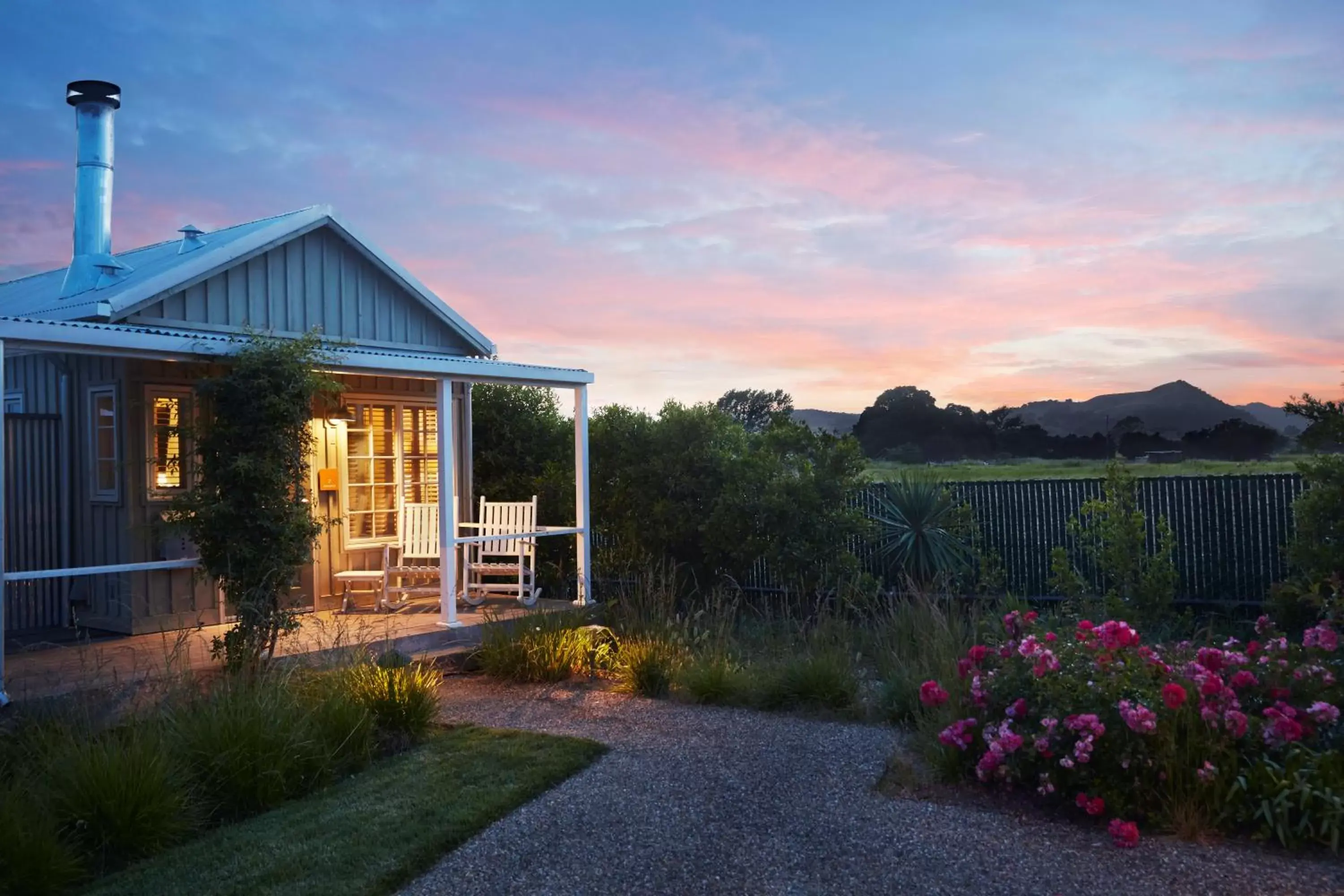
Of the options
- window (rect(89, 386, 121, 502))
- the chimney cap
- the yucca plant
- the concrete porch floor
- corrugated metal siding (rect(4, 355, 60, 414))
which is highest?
the chimney cap

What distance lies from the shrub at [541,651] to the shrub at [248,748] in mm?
2314

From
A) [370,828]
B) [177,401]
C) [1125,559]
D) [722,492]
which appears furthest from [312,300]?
[1125,559]

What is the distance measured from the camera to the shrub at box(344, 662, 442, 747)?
573cm

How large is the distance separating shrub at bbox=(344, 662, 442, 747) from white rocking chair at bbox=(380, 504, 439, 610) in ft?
9.59

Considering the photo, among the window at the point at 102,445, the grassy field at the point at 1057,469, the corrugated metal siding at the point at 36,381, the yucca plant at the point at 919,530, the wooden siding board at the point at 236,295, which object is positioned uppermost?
the wooden siding board at the point at 236,295

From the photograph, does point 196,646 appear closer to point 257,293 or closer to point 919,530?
point 257,293

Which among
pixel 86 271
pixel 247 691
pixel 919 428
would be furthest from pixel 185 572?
pixel 919 428

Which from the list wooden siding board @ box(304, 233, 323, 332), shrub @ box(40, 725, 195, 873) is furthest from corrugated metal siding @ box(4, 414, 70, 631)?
shrub @ box(40, 725, 195, 873)

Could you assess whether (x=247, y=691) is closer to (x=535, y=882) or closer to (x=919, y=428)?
(x=535, y=882)

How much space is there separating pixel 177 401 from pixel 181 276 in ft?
3.35

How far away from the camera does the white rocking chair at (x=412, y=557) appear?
8984 mm

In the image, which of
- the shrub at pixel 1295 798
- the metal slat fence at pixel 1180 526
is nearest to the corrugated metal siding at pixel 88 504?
the metal slat fence at pixel 1180 526

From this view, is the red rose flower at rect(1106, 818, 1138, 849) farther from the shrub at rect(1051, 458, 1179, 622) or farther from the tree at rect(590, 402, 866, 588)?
the tree at rect(590, 402, 866, 588)

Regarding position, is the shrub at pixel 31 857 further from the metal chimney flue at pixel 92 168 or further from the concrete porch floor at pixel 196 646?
the metal chimney flue at pixel 92 168
